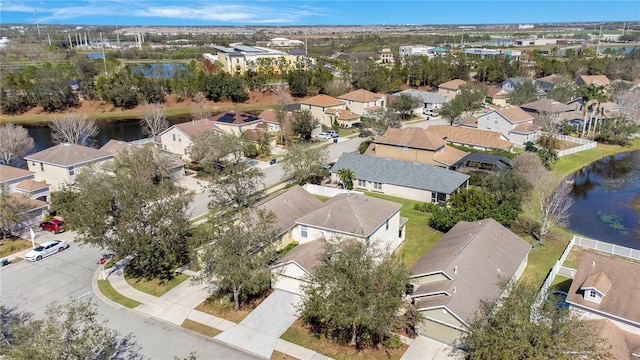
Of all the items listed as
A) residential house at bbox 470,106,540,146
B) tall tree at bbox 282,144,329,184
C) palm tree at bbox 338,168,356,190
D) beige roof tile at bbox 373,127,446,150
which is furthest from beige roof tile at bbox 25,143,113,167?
residential house at bbox 470,106,540,146

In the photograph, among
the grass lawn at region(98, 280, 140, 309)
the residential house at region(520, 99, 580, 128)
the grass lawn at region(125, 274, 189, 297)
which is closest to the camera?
the grass lawn at region(98, 280, 140, 309)

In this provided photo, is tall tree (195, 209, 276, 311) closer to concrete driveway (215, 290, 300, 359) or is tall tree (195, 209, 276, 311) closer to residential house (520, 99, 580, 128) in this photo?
concrete driveway (215, 290, 300, 359)

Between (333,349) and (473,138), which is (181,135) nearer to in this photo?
(473,138)

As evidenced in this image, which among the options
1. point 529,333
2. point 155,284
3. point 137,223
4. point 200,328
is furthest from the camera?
point 155,284

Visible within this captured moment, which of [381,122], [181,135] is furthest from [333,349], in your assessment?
[181,135]

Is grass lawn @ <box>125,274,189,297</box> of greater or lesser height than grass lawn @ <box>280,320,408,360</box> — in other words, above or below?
above

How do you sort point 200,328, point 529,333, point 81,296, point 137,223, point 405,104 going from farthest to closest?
point 405,104
point 137,223
point 81,296
point 200,328
point 529,333
